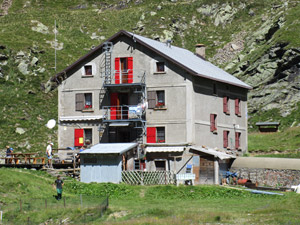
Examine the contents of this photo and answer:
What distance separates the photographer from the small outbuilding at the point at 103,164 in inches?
2041

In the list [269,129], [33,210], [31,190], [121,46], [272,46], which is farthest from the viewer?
[272,46]

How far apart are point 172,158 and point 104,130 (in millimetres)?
6838

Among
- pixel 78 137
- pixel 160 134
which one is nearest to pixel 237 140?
pixel 160 134

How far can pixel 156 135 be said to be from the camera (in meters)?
56.3

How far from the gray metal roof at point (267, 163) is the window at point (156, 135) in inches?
253

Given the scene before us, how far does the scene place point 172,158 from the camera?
181 feet

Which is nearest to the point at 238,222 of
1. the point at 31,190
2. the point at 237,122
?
the point at 31,190

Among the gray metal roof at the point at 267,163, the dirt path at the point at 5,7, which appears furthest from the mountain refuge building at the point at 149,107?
the dirt path at the point at 5,7

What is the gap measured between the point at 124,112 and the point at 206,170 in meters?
9.16

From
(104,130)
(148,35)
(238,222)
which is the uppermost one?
(148,35)

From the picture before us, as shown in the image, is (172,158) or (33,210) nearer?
(33,210)

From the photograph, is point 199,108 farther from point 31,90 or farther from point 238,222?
point 31,90

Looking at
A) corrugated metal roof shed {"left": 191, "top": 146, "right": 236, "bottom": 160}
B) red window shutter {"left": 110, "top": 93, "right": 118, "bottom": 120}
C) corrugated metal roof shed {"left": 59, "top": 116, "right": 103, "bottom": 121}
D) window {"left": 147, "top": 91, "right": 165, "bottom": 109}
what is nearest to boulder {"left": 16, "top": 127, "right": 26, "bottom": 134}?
Result: corrugated metal roof shed {"left": 59, "top": 116, "right": 103, "bottom": 121}

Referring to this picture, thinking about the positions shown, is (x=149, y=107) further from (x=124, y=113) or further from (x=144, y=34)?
(x=144, y=34)
